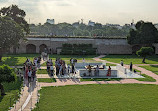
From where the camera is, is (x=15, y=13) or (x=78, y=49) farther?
(x=78, y=49)

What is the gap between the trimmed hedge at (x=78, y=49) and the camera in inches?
1757

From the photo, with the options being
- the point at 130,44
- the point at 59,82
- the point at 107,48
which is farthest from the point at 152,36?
the point at 59,82

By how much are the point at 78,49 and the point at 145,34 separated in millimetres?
14179

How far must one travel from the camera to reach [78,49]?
46031 mm

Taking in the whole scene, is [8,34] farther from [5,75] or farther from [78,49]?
[78,49]

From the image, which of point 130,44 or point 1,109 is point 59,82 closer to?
point 1,109

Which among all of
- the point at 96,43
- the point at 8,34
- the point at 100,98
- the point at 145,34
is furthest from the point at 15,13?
the point at 100,98

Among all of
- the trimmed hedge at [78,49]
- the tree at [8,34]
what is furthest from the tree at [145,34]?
the tree at [8,34]

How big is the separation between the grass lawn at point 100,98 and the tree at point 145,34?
1056 inches

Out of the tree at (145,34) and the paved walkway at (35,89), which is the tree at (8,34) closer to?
the paved walkway at (35,89)

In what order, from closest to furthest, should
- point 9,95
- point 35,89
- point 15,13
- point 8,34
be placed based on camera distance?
point 9,95, point 35,89, point 8,34, point 15,13

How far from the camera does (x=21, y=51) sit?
1854 inches

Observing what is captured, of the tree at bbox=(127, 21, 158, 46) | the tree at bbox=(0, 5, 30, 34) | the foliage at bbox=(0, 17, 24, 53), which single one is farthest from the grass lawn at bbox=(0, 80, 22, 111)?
the tree at bbox=(127, 21, 158, 46)

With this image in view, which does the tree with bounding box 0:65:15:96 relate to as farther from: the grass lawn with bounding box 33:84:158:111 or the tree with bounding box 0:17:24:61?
the tree with bounding box 0:17:24:61
